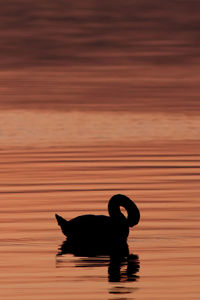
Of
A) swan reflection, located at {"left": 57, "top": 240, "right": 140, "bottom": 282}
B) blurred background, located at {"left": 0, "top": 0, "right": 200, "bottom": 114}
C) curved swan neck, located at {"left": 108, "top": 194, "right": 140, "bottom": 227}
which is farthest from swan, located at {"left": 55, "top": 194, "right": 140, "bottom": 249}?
blurred background, located at {"left": 0, "top": 0, "right": 200, "bottom": 114}

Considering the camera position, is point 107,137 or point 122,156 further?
point 107,137

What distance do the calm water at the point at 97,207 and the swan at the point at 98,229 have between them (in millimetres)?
213

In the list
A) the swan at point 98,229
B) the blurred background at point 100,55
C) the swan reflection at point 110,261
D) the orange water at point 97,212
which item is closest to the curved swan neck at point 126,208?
the swan at point 98,229

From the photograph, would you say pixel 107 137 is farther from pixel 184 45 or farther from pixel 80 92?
pixel 184 45

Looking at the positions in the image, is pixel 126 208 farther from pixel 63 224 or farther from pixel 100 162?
pixel 100 162

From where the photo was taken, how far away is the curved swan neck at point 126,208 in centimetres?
2061

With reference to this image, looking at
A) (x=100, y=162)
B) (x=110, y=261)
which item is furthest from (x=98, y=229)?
(x=100, y=162)

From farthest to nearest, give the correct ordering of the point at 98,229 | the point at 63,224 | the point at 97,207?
1. the point at 97,207
2. the point at 98,229
3. the point at 63,224

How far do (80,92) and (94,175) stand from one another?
68.8 ft

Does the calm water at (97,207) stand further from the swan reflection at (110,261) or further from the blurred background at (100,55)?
the blurred background at (100,55)

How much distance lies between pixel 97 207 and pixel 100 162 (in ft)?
19.7

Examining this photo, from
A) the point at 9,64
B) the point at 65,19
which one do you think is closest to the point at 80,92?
the point at 9,64

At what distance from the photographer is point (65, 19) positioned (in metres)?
91.9

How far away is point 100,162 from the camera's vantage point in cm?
2886
